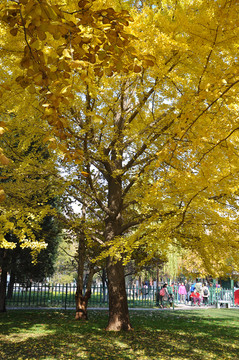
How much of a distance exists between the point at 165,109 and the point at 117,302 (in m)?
5.25

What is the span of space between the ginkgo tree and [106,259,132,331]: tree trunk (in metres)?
0.03

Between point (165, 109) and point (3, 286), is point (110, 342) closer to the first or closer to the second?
point (165, 109)

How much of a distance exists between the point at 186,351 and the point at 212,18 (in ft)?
18.9

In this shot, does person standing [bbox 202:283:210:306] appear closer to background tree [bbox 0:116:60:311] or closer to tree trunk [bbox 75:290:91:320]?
tree trunk [bbox 75:290:91:320]

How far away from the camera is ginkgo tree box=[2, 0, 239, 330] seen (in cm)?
186

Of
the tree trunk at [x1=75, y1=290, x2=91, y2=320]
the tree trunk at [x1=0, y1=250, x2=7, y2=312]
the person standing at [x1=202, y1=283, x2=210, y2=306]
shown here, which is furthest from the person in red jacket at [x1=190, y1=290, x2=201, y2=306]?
the tree trunk at [x1=0, y1=250, x2=7, y2=312]

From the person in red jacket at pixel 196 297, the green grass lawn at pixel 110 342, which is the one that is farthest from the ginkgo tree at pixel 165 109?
the person in red jacket at pixel 196 297

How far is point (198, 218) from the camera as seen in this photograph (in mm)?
5973

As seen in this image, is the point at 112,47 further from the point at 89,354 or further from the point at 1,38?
the point at 89,354

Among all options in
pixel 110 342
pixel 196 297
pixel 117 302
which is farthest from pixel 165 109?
pixel 196 297

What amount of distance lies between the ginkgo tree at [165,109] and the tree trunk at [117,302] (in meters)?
0.03

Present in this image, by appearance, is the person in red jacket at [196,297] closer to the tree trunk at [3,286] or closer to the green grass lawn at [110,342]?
the green grass lawn at [110,342]

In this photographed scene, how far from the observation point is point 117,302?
8273 millimetres

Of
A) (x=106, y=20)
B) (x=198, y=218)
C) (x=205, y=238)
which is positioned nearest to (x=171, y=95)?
(x=198, y=218)
